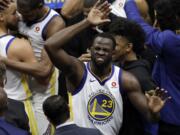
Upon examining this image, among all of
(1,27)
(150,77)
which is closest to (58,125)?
(150,77)

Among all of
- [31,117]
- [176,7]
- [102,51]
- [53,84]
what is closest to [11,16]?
[53,84]

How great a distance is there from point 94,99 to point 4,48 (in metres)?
1.22

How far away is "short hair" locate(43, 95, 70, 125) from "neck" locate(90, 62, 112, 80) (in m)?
0.54

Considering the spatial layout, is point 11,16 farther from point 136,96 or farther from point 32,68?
point 136,96

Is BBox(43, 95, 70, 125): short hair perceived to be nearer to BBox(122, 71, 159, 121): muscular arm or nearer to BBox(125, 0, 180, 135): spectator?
Answer: BBox(122, 71, 159, 121): muscular arm

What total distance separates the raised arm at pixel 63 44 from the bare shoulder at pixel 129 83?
38 cm

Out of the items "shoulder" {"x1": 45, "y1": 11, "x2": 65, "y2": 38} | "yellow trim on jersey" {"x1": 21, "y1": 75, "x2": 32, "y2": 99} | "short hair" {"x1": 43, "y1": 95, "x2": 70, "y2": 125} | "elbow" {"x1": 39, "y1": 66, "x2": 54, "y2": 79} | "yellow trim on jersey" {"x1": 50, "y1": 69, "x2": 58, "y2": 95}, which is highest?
"shoulder" {"x1": 45, "y1": 11, "x2": 65, "y2": 38}

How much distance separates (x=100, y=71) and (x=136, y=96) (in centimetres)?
38

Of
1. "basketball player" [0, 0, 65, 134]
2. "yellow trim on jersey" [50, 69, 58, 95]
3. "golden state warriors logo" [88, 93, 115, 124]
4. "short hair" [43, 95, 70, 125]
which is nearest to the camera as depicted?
"short hair" [43, 95, 70, 125]

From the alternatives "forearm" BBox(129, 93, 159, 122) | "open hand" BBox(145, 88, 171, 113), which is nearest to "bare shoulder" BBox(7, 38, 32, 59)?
"forearm" BBox(129, 93, 159, 122)

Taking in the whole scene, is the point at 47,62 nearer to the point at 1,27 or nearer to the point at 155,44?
the point at 1,27

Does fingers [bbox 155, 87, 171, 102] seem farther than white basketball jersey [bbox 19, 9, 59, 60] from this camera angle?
No

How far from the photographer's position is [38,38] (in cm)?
648

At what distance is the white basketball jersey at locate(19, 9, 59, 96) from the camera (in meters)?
6.45
